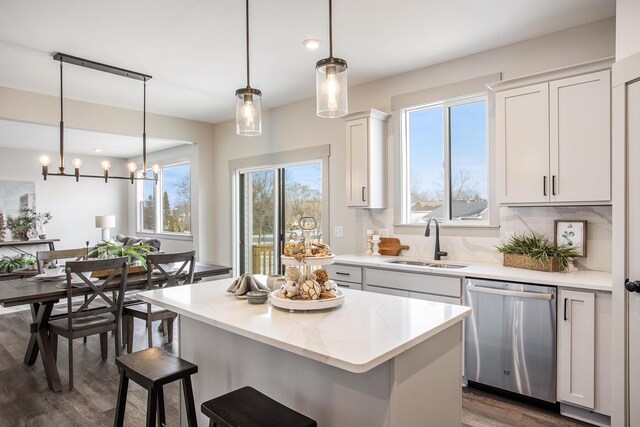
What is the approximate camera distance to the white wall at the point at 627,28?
6.95 feet

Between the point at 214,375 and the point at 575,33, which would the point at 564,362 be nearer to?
the point at 214,375

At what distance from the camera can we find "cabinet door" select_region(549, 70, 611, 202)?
254 cm

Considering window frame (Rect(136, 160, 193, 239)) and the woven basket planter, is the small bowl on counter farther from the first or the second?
window frame (Rect(136, 160, 193, 239))

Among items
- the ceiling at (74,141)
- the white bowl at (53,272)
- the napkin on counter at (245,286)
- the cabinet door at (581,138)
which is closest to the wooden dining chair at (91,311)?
the white bowl at (53,272)

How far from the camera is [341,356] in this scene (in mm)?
1219

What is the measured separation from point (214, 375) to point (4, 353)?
10.1 feet

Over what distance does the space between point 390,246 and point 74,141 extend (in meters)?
6.35

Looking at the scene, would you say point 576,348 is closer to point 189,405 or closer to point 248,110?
point 189,405

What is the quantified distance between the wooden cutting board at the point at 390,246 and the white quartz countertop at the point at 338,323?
180 cm

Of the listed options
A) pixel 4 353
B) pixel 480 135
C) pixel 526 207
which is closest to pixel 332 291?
pixel 526 207

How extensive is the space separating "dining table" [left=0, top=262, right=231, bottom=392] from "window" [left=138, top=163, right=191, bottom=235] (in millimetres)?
4103

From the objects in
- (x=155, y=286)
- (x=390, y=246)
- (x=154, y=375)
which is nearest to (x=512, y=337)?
(x=390, y=246)

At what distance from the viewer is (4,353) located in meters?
3.83

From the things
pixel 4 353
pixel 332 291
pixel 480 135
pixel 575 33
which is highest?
pixel 575 33
